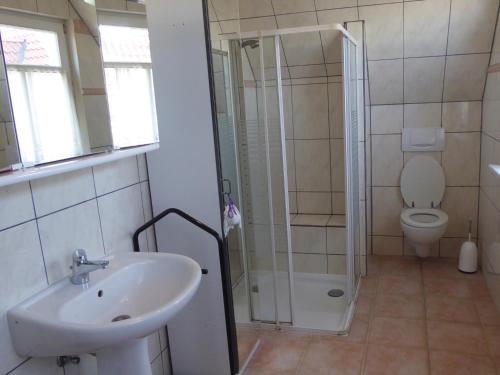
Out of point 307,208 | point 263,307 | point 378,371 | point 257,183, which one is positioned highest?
point 257,183

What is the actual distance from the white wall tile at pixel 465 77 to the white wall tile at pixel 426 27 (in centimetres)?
15

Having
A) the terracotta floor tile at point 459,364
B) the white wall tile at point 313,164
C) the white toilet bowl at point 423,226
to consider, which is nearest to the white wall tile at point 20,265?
the terracotta floor tile at point 459,364

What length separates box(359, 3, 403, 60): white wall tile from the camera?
3.08m

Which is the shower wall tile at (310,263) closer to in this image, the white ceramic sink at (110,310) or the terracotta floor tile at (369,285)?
the terracotta floor tile at (369,285)

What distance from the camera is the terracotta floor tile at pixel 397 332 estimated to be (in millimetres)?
2576

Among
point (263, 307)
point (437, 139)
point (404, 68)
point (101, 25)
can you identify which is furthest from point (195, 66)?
point (437, 139)

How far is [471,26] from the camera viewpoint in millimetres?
3037

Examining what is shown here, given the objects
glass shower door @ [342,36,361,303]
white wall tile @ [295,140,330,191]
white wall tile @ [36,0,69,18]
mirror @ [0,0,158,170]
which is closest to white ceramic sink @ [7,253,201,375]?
mirror @ [0,0,158,170]

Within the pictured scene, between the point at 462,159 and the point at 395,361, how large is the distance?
1.92 m

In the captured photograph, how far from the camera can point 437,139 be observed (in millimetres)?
3604

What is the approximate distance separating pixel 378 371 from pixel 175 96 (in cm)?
174

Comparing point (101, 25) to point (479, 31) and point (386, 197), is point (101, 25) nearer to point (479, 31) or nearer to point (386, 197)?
point (479, 31)

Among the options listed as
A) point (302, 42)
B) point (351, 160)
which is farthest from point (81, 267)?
point (302, 42)

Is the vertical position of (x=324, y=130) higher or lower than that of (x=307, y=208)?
higher
